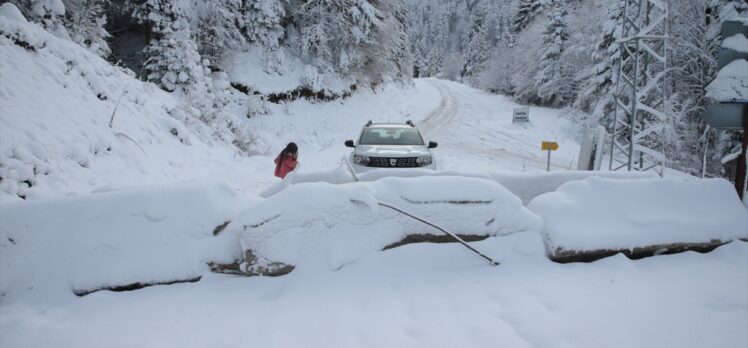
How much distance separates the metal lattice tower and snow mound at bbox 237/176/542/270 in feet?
22.2

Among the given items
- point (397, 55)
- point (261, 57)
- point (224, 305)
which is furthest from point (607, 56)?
point (224, 305)

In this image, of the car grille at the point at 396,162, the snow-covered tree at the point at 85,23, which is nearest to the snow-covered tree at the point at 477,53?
the snow-covered tree at the point at 85,23

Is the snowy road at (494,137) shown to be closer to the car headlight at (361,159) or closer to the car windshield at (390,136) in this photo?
the car windshield at (390,136)

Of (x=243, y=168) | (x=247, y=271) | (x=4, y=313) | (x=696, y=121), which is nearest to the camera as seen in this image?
(x=4, y=313)

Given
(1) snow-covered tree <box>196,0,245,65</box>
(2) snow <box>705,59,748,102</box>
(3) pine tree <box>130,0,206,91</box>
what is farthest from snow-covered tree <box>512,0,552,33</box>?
(2) snow <box>705,59,748,102</box>

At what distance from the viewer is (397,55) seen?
3400 centimetres

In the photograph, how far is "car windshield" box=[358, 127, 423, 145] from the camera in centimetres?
856

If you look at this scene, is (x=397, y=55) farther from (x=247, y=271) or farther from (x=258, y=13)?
(x=247, y=271)

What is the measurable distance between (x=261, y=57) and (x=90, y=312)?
20255mm

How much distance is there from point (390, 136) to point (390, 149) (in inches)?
39.0

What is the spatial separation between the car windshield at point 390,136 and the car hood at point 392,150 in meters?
0.33

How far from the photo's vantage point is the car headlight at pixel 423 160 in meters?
7.51

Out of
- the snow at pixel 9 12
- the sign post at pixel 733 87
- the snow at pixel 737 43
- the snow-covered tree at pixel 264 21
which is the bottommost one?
the sign post at pixel 733 87

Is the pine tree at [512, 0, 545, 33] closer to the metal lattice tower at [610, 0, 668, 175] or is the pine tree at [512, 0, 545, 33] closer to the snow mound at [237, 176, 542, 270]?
the metal lattice tower at [610, 0, 668, 175]
